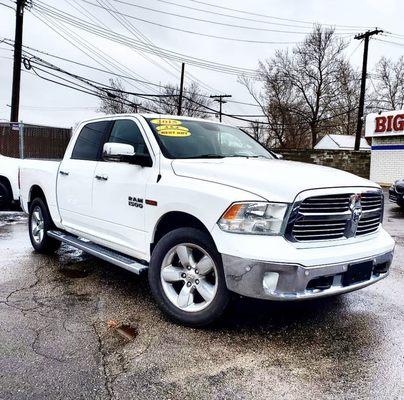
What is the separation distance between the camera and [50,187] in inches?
230

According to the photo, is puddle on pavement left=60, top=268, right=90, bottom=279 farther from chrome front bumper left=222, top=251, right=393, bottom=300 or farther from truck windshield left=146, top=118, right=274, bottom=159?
chrome front bumper left=222, top=251, right=393, bottom=300

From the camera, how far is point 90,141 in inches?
210

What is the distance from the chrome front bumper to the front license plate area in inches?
5.8

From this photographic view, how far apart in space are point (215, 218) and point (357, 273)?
A: 49.2 inches

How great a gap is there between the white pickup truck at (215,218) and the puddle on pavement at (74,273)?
1.44 feet

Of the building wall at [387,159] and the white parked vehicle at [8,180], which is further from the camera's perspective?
the building wall at [387,159]

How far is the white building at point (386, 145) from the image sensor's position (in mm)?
21953

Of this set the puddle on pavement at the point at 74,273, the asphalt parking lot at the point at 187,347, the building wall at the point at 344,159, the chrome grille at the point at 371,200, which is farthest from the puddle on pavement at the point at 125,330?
the building wall at the point at 344,159

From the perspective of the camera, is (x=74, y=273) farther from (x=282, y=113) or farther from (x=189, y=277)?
(x=282, y=113)

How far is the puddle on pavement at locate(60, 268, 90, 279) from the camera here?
530 centimetres

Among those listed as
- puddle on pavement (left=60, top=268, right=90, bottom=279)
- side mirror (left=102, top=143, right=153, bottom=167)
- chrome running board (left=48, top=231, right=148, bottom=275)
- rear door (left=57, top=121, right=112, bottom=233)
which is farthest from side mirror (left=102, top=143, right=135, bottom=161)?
puddle on pavement (left=60, top=268, right=90, bottom=279)

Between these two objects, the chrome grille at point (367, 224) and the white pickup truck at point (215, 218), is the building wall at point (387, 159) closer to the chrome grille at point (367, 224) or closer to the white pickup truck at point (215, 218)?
the white pickup truck at point (215, 218)

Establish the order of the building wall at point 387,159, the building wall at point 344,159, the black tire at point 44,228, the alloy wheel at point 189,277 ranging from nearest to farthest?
the alloy wheel at point 189,277 → the black tire at point 44,228 → the building wall at point 387,159 → the building wall at point 344,159

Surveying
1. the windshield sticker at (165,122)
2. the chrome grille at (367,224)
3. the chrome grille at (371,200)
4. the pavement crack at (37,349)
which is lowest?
the pavement crack at (37,349)
